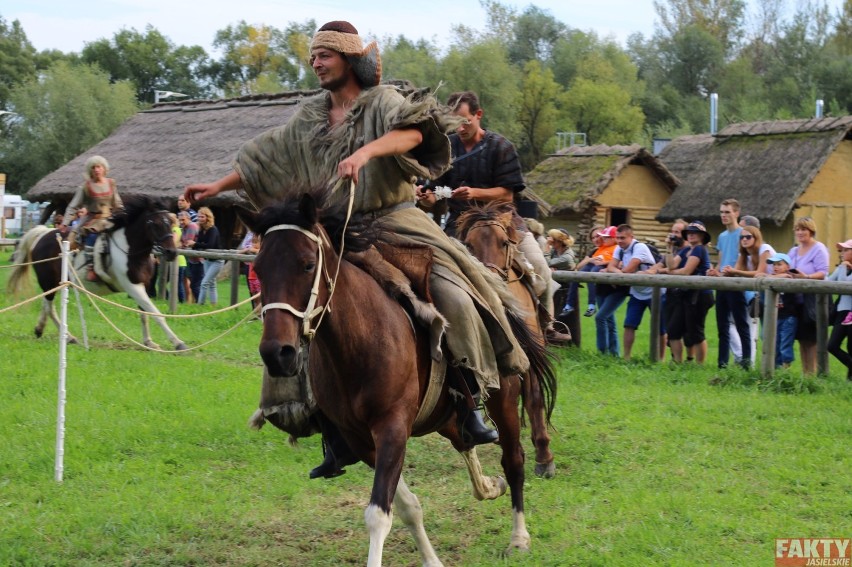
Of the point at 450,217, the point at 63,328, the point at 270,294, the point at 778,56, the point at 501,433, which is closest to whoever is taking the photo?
the point at 270,294

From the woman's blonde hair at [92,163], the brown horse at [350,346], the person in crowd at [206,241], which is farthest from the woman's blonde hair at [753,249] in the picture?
the person in crowd at [206,241]

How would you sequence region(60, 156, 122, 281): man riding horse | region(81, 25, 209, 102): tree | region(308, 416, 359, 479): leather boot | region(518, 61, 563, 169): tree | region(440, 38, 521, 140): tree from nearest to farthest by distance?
region(308, 416, 359, 479): leather boot < region(60, 156, 122, 281): man riding horse < region(440, 38, 521, 140): tree < region(518, 61, 563, 169): tree < region(81, 25, 209, 102): tree

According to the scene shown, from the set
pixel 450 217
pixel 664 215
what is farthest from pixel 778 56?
pixel 450 217

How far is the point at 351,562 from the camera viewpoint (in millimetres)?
5898

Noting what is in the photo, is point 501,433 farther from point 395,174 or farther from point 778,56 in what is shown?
point 778,56

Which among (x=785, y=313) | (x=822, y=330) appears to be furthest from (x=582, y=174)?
(x=822, y=330)

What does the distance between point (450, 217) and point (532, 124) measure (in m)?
55.1

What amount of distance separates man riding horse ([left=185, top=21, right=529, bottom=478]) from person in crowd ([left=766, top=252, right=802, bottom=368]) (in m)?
6.96

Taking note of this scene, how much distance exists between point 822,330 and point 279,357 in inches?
336

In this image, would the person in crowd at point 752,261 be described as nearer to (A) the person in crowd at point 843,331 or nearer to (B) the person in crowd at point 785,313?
(B) the person in crowd at point 785,313

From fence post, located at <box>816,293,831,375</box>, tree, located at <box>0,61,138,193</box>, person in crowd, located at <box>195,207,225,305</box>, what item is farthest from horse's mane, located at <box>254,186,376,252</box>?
tree, located at <box>0,61,138,193</box>

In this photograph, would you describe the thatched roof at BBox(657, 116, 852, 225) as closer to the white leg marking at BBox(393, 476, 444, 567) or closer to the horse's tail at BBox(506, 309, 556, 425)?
the horse's tail at BBox(506, 309, 556, 425)

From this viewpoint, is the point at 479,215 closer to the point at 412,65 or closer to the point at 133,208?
the point at 133,208

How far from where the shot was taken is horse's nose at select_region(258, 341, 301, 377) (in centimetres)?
424
